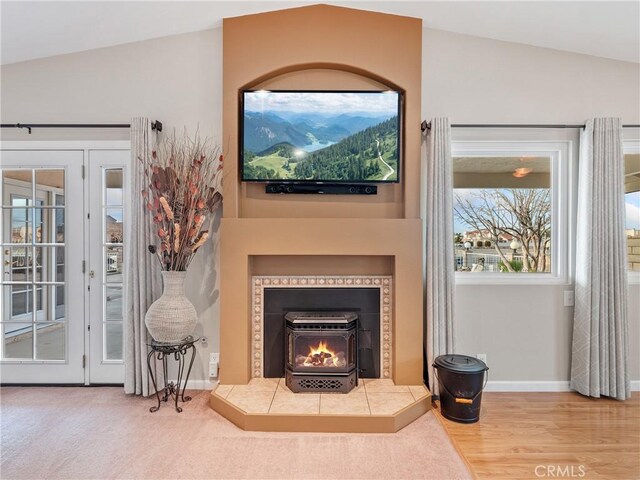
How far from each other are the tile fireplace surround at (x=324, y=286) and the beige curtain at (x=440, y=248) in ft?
1.16

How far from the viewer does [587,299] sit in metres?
3.24

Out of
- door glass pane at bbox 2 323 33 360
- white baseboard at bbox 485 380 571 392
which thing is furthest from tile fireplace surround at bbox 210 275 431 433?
door glass pane at bbox 2 323 33 360

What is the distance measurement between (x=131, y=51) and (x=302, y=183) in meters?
2.00

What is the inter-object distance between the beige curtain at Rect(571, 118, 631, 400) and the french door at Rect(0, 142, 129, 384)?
4169mm

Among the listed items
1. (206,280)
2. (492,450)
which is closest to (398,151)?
(206,280)

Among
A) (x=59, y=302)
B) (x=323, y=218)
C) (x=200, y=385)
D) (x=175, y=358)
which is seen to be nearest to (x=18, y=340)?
(x=59, y=302)

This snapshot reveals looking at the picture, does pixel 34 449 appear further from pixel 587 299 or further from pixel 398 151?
pixel 587 299

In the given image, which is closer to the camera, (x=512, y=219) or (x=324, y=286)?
(x=324, y=286)

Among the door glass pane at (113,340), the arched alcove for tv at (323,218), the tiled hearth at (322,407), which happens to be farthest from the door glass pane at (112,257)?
the tiled hearth at (322,407)

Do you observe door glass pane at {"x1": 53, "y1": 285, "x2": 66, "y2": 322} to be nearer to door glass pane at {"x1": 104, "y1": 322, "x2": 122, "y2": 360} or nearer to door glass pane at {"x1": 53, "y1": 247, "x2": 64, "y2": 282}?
door glass pane at {"x1": 53, "y1": 247, "x2": 64, "y2": 282}

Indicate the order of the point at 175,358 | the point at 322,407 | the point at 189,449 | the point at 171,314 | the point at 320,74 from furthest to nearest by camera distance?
the point at 320,74
the point at 175,358
the point at 171,314
the point at 322,407
the point at 189,449

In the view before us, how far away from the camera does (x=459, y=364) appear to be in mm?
2881

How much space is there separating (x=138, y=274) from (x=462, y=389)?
279 cm

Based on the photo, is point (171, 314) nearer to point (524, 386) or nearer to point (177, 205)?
point (177, 205)
